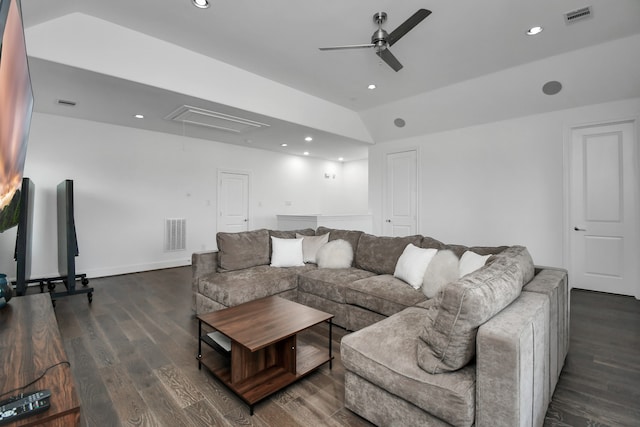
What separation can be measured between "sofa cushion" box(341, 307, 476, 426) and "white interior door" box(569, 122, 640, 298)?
3.76 metres

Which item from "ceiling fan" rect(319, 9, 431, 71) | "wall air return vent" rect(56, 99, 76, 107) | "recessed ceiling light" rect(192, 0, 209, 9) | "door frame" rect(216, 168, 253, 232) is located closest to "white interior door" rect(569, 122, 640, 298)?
"ceiling fan" rect(319, 9, 431, 71)

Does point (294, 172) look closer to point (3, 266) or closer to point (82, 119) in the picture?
point (82, 119)

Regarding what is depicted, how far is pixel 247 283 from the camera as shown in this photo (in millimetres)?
2939

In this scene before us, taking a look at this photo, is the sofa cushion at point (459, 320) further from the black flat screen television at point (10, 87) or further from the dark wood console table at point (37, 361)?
the black flat screen television at point (10, 87)

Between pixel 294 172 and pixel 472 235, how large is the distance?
458 cm

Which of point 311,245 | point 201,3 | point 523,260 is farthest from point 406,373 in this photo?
point 201,3

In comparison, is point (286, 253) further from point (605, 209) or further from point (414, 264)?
point (605, 209)

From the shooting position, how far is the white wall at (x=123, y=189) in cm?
437

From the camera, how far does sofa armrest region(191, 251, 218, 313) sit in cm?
322

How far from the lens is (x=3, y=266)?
4.08 metres

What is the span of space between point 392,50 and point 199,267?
3.35 m

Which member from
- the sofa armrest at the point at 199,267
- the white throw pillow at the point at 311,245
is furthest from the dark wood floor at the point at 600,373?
the sofa armrest at the point at 199,267

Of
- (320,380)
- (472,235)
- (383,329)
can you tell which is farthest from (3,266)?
(472,235)

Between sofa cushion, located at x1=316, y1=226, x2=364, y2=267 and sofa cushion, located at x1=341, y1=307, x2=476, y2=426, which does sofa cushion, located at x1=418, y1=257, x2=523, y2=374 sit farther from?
sofa cushion, located at x1=316, y1=226, x2=364, y2=267
